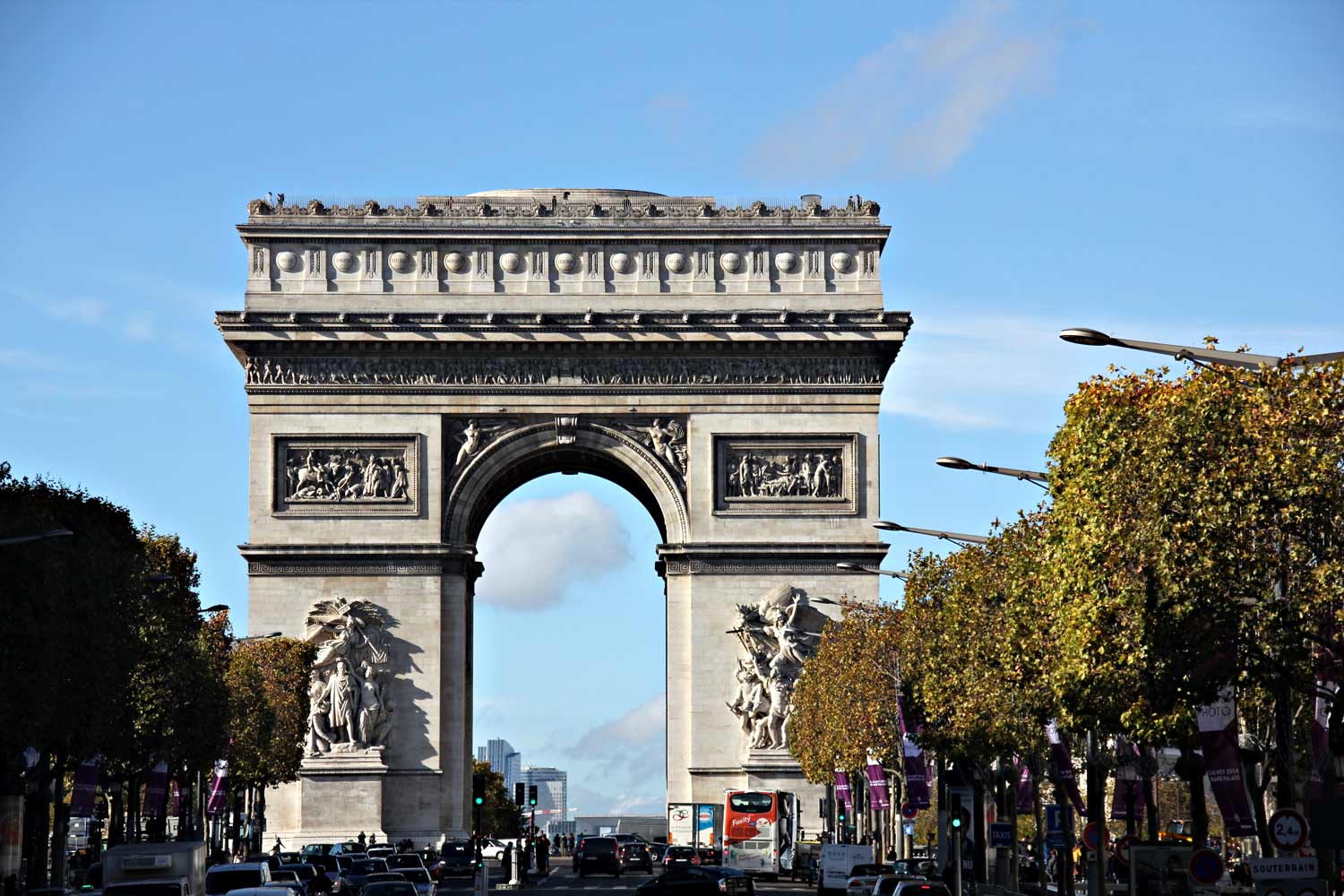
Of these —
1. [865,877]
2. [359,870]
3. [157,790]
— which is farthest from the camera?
[157,790]

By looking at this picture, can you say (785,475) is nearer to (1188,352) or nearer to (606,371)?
(606,371)

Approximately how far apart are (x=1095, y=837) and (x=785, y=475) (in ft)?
136

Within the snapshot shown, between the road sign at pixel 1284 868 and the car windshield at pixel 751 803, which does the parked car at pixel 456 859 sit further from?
the road sign at pixel 1284 868

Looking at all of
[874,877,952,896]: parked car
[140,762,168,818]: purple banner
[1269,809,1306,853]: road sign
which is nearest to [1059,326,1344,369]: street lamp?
[1269,809,1306,853]: road sign

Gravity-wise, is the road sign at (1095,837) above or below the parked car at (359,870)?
above

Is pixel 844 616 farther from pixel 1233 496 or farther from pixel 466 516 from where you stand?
pixel 1233 496

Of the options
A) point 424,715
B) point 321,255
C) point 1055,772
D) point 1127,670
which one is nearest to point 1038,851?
point 1055,772

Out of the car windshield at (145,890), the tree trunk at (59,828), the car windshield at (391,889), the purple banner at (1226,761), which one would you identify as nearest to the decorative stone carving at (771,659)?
the tree trunk at (59,828)

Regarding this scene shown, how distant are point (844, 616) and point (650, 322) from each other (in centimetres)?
1349

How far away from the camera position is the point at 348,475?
273 feet

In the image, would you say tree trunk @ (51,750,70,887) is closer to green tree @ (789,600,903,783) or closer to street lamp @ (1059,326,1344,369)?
green tree @ (789,600,903,783)

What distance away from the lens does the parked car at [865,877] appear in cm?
5395

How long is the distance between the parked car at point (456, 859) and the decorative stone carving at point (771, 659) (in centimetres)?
1115

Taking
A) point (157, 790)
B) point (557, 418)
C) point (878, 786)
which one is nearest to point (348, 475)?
point (557, 418)
